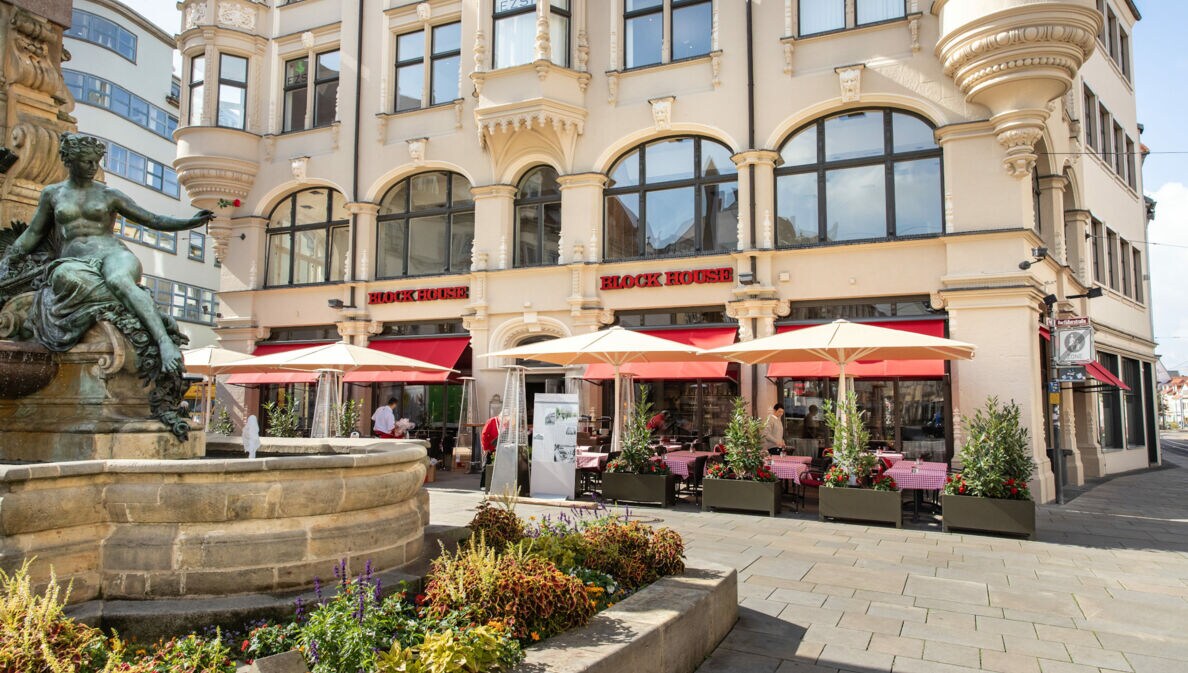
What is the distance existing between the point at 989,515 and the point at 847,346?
291 cm

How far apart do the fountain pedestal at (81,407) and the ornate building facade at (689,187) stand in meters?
10.7

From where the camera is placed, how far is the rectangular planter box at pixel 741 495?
11.3 meters

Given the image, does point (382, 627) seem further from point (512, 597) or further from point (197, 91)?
point (197, 91)

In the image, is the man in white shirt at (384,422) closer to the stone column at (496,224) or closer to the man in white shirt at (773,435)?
the stone column at (496,224)

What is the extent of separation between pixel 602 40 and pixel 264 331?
12.6 m

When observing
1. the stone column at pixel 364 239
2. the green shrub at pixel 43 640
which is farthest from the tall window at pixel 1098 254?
the green shrub at pixel 43 640

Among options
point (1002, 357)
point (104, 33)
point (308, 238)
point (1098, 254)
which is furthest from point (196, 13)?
point (1098, 254)

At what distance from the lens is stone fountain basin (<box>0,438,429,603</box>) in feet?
12.9

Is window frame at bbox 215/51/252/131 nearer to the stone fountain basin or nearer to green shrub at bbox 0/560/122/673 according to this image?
the stone fountain basin

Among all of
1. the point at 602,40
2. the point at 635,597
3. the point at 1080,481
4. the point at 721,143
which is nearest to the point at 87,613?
the point at 635,597

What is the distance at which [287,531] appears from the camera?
445 cm

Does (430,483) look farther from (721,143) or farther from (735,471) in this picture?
(721,143)

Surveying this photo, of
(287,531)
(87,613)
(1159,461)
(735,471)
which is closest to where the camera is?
(87,613)

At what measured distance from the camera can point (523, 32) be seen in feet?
61.3
